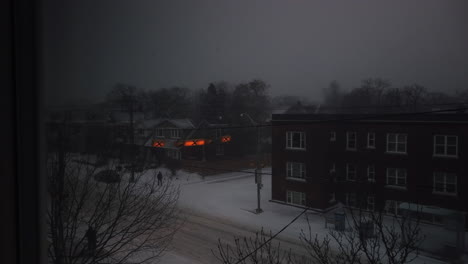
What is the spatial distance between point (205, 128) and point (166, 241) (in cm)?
43

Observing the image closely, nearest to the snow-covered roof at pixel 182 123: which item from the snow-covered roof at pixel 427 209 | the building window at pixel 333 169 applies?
the building window at pixel 333 169

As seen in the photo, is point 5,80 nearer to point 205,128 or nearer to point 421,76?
point 205,128

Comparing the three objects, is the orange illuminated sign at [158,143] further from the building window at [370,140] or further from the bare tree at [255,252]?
the building window at [370,140]

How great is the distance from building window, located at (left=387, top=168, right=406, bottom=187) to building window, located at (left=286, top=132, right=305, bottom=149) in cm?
27

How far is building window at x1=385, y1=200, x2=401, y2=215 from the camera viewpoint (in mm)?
981

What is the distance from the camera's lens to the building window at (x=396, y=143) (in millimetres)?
944

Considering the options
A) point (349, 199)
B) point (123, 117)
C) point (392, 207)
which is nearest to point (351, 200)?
point (349, 199)

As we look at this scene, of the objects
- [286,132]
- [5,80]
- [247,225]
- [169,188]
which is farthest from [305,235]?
[5,80]

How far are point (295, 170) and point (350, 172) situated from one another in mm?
184

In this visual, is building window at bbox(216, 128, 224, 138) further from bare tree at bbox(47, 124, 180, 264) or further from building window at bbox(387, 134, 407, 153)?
building window at bbox(387, 134, 407, 153)

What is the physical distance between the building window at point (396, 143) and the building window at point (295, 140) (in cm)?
26

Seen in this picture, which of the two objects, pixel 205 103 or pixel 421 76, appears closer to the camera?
pixel 421 76

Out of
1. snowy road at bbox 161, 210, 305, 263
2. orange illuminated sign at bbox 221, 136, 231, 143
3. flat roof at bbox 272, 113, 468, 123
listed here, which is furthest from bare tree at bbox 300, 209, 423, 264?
orange illuminated sign at bbox 221, 136, 231, 143

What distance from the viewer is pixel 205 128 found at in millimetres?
1412
